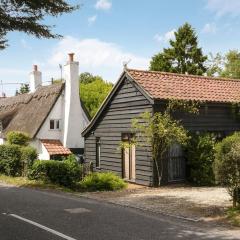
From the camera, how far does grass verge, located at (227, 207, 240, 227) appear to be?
448 inches

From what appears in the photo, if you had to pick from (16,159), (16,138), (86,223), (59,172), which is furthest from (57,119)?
(86,223)

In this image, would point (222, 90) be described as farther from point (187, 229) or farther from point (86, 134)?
point (187, 229)

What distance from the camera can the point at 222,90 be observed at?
79.4 feet

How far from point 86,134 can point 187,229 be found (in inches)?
665

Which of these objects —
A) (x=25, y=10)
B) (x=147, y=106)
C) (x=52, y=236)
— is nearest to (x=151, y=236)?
(x=52, y=236)

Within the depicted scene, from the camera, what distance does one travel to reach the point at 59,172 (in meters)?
21.2

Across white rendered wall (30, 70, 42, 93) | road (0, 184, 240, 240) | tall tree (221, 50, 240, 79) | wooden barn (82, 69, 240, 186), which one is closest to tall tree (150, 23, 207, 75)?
tall tree (221, 50, 240, 79)

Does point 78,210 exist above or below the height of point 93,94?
below

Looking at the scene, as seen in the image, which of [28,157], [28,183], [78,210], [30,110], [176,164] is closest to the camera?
[78,210]

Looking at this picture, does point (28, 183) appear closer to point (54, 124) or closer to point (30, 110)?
point (54, 124)

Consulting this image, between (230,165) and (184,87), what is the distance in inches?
428

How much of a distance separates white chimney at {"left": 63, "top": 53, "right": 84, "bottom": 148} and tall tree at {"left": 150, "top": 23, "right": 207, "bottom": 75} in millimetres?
18350

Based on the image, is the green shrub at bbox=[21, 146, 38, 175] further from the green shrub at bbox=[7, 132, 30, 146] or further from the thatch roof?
the thatch roof

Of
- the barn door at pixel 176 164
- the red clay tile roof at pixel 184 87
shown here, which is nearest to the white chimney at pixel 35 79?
the red clay tile roof at pixel 184 87
